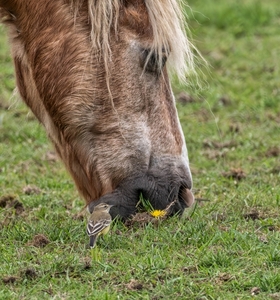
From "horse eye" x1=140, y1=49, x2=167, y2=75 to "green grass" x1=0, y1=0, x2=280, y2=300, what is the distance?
55 centimetres

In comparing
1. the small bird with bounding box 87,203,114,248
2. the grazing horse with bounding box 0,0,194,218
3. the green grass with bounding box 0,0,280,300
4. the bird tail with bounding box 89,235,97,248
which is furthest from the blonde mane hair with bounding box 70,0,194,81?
the bird tail with bounding box 89,235,97,248

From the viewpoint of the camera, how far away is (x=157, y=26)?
491 centimetres

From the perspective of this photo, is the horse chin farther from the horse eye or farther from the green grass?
the horse eye

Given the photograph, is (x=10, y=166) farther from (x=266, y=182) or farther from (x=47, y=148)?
(x=266, y=182)

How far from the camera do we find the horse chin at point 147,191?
486 cm

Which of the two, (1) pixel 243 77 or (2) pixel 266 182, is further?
(1) pixel 243 77

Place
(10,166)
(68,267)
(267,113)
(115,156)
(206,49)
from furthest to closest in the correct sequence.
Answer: (206,49)
(267,113)
(10,166)
(115,156)
(68,267)

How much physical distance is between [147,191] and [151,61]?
2.66ft

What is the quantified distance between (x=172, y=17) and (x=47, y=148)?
11.2 feet

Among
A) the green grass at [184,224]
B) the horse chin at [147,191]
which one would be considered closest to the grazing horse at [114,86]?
the horse chin at [147,191]

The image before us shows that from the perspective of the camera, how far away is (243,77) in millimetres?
10320

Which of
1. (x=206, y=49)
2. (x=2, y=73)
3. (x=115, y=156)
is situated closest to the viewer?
(x=115, y=156)

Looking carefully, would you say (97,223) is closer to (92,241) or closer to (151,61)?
(92,241)

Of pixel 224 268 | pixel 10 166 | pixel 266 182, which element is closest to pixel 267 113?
pixel 266 182
